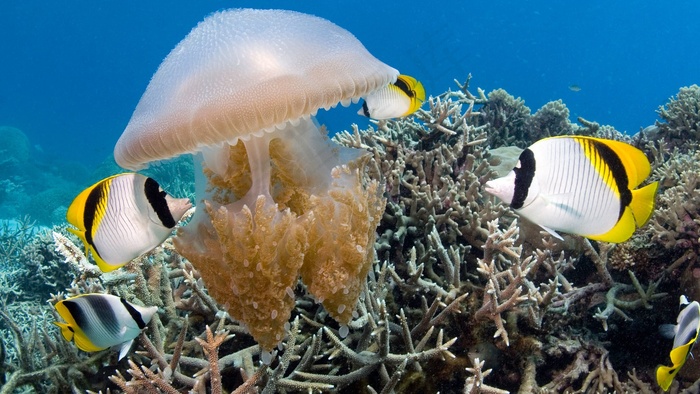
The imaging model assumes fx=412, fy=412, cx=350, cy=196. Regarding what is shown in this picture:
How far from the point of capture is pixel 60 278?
6.91m

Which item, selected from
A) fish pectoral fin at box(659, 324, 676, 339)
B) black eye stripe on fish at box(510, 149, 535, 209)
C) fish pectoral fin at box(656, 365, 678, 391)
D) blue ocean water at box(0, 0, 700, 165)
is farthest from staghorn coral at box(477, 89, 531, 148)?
blue ocean water at box(0, 0, 700, 165)

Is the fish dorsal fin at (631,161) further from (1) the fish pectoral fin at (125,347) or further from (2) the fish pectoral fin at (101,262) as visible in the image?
(1) the fish pectoral fin at (125,347)

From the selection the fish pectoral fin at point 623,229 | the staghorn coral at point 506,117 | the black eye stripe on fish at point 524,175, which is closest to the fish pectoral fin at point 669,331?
the fish pectoral fin at point 623,229

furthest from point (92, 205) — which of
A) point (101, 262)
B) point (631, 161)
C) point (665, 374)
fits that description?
point (665, 374)

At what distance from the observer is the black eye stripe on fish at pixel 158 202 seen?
1.99 metres

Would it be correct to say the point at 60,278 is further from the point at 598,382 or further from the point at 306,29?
the point at 598,382

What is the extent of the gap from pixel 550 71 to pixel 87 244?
367ft

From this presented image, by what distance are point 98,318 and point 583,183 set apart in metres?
2.72

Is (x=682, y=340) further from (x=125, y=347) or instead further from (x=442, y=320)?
(x=125, y=347)

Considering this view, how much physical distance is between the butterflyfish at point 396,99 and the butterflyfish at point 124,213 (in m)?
2.30

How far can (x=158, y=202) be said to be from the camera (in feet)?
6.53

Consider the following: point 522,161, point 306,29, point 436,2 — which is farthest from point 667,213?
point 436,2

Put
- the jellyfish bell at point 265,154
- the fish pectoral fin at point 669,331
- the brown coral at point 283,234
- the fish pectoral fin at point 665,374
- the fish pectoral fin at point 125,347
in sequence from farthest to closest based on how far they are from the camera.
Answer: the fish pectoral fin at point 125,347 < the fish pectoral fin at point 669,331 < the fish pectoral fin at point 665,374 < the brown coral at point 283,234 < the jellyfish bell at point 265,154

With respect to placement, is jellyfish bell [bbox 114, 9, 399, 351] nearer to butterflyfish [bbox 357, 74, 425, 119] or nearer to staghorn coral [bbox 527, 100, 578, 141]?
butterflyfish [bbox 357, 74, 425, 119]
